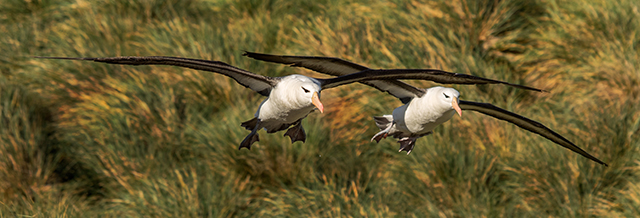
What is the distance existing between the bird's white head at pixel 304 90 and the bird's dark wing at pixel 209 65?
0.99 feet

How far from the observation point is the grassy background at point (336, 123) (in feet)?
33.7

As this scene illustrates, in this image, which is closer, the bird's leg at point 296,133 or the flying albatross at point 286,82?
the flying albatross at point 286,82

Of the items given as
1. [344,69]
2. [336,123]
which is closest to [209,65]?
[344,69]

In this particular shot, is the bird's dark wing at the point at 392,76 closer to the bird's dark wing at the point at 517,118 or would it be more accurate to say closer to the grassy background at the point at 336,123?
the bird's dark wing at the point at 517,118

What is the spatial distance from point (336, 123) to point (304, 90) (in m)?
7.04

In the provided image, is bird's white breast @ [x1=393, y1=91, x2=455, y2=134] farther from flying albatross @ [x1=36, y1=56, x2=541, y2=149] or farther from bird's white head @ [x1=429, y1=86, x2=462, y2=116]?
flying albatross @ [x1=36, y1=56, x2=541, y2=149]

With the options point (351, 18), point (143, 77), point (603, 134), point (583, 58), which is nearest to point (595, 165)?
point (603, 134)

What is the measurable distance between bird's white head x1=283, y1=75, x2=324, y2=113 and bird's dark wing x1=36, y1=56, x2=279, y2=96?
0.30 m

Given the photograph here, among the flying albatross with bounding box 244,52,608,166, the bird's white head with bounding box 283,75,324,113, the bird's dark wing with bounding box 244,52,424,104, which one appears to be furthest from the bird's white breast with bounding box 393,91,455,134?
the bird's white head with bounding box 283,75,324,113

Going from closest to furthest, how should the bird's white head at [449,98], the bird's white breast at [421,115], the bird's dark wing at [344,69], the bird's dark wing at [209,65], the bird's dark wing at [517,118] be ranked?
the bird's dark wing at [209,65] → the bird's dark wing at [344,69] → the bird's white head at [449,98] → the bird's white breast at [421,115] → the bird's dark wing at [517,118]

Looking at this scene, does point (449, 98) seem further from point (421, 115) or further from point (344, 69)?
point (344, 69)

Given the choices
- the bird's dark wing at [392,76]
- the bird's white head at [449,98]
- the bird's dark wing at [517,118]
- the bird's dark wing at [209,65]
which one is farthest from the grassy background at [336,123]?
the bird's dark wing at [392,76]

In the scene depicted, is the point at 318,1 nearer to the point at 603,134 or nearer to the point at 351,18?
the point at 351,18

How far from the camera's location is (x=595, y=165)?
9938mm
